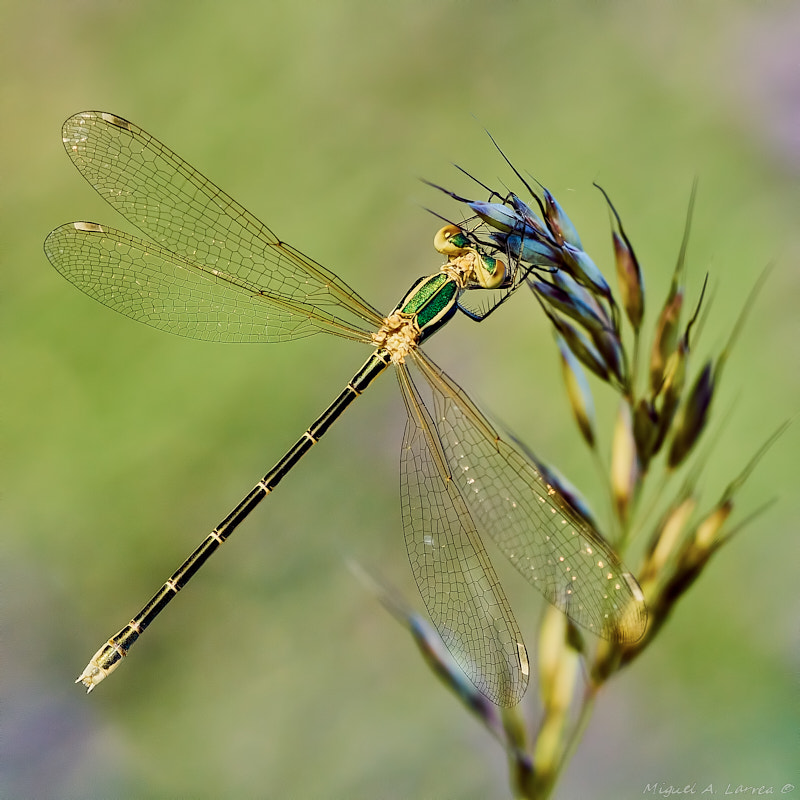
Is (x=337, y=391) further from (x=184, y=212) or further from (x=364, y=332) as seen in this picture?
(x=184, y=212)

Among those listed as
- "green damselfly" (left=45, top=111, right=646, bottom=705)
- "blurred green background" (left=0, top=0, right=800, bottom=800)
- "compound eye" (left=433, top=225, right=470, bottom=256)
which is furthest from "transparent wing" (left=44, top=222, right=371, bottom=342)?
"compound eye" (left=433, top=225, right=470, bottom=256)

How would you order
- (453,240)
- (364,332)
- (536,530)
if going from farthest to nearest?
(364,332)
(453,240)
(536,530)

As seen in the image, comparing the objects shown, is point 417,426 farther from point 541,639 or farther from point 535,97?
point 535,97

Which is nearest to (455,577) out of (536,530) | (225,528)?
(536,530)

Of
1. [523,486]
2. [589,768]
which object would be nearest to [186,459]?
[523,486]

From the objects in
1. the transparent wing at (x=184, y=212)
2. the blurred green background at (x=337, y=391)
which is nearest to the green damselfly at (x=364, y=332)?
the transparent wing at (x=184, y=212)

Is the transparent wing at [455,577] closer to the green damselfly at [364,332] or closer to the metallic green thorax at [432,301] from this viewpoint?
the green damselfly at [364,332]
